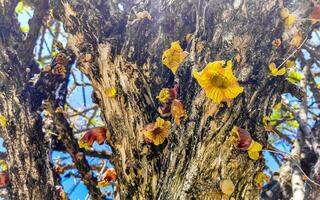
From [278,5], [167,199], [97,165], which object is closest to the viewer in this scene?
[167,199]

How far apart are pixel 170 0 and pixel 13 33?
1451 millimetres

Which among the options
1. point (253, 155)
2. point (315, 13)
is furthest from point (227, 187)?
point (315, 13)

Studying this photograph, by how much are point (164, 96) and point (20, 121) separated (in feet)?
3.73

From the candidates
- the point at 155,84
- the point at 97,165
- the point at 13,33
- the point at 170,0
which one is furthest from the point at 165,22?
the point at 97,165

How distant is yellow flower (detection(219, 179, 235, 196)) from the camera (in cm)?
174

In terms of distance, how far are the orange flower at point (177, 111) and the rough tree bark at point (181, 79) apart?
0.04m

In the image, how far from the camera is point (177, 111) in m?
1.97

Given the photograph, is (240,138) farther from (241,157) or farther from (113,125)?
(113,125)

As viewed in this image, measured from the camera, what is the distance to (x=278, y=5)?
2.17 metres

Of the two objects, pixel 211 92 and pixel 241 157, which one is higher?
pixel 211 92

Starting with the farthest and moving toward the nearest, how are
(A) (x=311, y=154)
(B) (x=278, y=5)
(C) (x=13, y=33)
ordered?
(A) (x=311, y=154) → (C) (x=13, y=33) → (B) (x=278, y=5)

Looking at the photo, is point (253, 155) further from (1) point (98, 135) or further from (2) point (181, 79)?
(1) point (98, 135)

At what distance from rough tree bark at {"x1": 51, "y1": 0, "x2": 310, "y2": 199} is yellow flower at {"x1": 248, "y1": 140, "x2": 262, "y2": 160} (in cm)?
3

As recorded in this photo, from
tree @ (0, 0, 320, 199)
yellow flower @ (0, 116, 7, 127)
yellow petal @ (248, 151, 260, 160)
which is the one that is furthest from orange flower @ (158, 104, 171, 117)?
yellow flower @ (0, 116, 7, 127)
